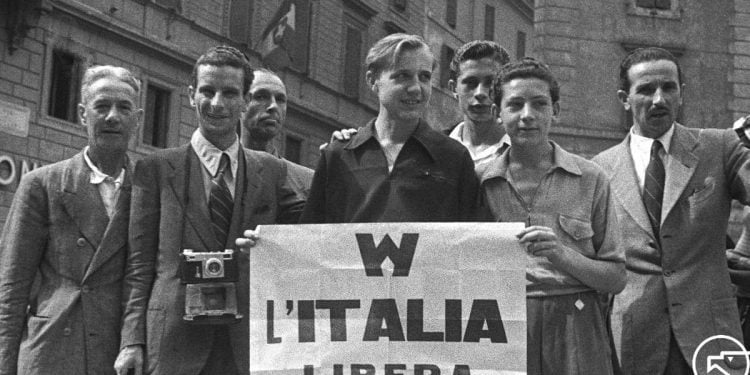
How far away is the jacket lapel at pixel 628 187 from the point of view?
5.05 m

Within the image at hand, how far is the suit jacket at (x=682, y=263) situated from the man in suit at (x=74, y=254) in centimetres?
230

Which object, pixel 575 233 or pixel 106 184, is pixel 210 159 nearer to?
pixel 106 184

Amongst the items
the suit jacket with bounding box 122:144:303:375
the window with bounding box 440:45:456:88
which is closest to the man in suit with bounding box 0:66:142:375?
the suit jacket with bounding box 122:144:303:375

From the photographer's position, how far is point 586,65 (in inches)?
1093

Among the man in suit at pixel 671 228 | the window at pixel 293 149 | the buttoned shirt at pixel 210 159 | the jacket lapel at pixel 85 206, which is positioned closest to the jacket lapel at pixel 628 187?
the man in suit at pixel 671 228

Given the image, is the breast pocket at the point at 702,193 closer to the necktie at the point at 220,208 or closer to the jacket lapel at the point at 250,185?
the jacket lapel at the point at 250,185

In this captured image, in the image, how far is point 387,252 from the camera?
4305 mm

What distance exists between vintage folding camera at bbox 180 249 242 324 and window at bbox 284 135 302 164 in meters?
24.4

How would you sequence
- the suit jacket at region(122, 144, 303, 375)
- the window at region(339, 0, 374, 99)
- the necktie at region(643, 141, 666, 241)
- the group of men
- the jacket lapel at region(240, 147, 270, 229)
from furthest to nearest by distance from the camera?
the window at region(339, 0, 374, 99)
the necktie at region(643, 141, 666, 241)
the jacket lapel at region(240, 147, 270, 229)
the group of men
the suit jacket at region(122, 144, 303, 375)

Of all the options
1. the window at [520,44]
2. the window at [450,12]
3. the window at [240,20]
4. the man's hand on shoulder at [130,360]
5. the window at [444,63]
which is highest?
the window at [520,44]

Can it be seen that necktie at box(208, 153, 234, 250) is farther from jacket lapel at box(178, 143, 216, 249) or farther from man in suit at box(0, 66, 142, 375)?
man in suit at box(0, 66, 142, 375)

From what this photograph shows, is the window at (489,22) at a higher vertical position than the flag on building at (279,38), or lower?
higher

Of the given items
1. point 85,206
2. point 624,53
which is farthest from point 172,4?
point 85,206

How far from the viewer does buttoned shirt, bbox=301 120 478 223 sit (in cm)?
441
